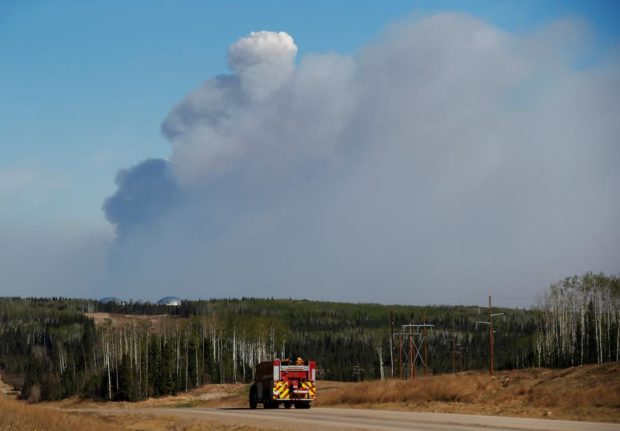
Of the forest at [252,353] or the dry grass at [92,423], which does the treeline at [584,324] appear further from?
the dry grass at [92,423]

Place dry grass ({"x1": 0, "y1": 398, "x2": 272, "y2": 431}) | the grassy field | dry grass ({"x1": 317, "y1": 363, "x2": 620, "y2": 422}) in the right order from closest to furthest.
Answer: dry grass ({"x1": 0, "y1": 398, "x2": 272, "y2": 431}), the grassy field, dry grass ({"x1": 317, "y1": 363, "x2": 620, "y2": 422})

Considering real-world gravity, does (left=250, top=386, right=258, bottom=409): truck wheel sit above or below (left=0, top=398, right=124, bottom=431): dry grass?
below

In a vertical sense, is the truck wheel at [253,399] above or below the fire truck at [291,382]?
below

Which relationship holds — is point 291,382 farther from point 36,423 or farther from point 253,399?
point 36,423

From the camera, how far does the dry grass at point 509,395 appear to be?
42781 mm

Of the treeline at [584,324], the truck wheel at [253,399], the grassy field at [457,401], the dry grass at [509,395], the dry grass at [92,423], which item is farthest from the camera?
the treeline at [584,324]

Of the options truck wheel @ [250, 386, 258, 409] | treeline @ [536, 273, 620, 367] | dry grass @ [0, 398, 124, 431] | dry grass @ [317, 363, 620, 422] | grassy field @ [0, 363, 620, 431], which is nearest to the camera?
dry grass @ [0, 398, 124, 431]

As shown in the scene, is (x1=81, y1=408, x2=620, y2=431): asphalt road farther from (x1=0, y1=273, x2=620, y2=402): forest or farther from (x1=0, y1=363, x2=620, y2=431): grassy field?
(x1=0, y1=273, x2=620, y2=402): forest

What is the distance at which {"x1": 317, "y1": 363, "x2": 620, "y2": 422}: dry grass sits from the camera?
42781 mm

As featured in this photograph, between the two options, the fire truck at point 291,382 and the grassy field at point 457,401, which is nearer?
the grassy field at point 457,401

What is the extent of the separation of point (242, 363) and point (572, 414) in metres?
124

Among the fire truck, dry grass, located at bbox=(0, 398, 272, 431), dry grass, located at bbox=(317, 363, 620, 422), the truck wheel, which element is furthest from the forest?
dry grass, located at bbox=(0, 398, 272, 431)

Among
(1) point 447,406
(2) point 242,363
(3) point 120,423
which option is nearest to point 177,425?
(3) point 120,423

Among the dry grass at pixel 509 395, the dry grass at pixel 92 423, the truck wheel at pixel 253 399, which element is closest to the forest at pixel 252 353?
the dry grass at pixel 509 395
